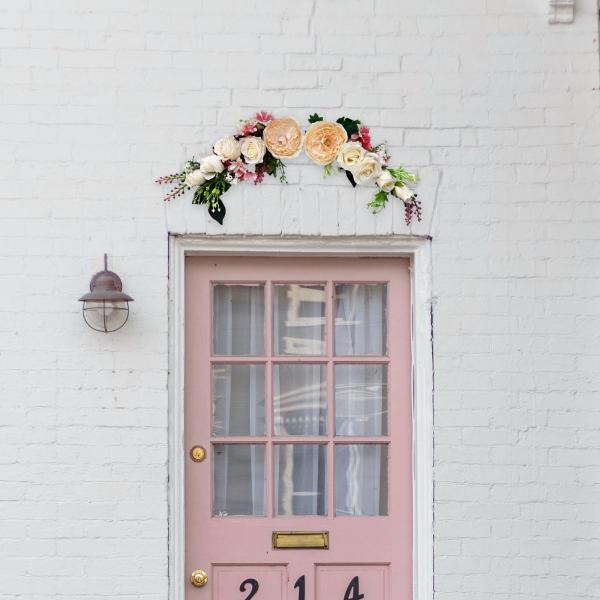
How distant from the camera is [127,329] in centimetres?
493

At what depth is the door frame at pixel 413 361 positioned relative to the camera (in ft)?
16.2

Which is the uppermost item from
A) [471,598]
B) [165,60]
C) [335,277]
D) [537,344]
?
[165,60]

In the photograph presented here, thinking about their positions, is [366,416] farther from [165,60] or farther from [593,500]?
[165,60]

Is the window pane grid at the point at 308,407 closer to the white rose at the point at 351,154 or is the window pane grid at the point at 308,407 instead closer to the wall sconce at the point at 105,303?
the wall sconce at the point at 105,303

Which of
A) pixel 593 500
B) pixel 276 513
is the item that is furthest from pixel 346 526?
pixel 593 500

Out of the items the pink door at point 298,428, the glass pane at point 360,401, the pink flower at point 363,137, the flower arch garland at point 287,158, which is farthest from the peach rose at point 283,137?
the glass pane at point 360,401

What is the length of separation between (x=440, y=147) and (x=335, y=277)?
77 centimetres

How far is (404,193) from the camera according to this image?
4.98 m

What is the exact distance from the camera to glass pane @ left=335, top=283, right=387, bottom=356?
5.18m

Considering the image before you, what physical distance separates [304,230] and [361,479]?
1.20 meters

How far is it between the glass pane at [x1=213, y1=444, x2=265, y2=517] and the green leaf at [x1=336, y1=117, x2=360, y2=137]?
4.99 feet

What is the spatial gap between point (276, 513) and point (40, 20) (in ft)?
8.21

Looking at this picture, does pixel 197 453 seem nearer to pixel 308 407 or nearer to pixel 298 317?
pixel 308 407

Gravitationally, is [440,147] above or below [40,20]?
below
